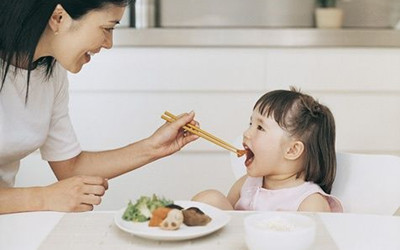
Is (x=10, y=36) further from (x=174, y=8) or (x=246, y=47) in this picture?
(x=174, y=8)

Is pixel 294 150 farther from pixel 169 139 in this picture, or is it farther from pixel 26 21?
pixel 26 21

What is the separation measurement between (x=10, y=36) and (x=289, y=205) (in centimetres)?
74

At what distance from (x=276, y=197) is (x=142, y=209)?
20.4 inches

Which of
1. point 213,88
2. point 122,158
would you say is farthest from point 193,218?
point 213,88

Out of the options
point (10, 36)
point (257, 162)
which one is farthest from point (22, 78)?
point (257, 162)

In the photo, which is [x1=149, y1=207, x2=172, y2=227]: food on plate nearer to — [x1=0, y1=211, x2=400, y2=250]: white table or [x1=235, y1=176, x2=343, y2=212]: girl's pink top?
[x1=0, y1=211, x2=400, y2=250]: white table

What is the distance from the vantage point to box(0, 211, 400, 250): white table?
1.14 m

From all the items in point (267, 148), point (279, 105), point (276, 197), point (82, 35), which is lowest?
point (276, 197)

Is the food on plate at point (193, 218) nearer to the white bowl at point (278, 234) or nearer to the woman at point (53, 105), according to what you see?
the white bowl at point (278, 234)

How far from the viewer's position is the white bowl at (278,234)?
3.40 feet

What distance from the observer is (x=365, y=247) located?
3.75ft

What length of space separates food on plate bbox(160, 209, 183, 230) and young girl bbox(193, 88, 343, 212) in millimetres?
525

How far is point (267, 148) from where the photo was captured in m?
1.70

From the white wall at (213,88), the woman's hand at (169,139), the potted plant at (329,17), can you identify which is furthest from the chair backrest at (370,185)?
the potted plant at (329,17)
